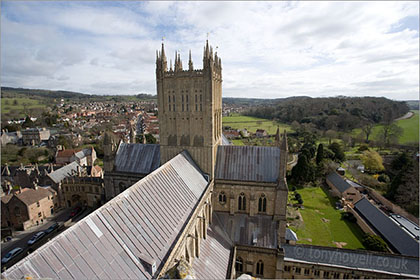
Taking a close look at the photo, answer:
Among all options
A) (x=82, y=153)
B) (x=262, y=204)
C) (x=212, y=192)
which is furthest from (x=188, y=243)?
(x=82, y=153)

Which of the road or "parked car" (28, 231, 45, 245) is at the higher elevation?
"parked car" (28, 231, 45, 245)

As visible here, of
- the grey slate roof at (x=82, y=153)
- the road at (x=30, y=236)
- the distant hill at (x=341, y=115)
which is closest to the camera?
the road at (x=30, y=236)

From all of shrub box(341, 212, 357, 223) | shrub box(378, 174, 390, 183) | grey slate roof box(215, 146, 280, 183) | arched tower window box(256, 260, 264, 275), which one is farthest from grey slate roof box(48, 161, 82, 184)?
shrub box(378, 174, 390, 183)

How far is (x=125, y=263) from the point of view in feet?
35.3

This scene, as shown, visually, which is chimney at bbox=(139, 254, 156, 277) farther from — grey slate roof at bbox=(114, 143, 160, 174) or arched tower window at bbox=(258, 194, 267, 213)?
grey slate roof at bbox=(114, 143, 160, 174)

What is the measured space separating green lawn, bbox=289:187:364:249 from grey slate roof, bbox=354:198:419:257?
2.79 metres

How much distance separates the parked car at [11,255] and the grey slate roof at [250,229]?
29246 mm

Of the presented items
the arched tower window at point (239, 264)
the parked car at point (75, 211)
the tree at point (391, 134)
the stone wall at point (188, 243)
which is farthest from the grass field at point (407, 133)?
the parked car at point (75, 211)

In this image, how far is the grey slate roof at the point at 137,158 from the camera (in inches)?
1083

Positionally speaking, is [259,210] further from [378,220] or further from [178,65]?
[378,220]

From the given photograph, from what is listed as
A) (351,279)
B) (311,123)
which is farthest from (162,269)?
(311,123)

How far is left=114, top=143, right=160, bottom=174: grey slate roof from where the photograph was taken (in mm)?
27516

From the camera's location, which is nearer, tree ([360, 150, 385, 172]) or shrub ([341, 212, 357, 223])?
shrub ([341, 212, 357, 223])

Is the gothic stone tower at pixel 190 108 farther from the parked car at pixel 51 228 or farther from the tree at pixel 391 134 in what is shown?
the tree at pixel 391 134
